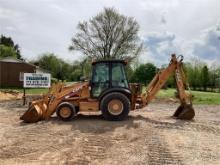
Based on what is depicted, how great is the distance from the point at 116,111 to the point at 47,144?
12.4 feet

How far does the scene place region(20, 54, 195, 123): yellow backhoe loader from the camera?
1305cm

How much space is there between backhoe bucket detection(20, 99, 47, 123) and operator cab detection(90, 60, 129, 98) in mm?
1909

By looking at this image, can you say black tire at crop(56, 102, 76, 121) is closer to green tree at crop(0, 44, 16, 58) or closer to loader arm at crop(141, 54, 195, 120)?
loader arm at crop(141, 54, 195, 120)

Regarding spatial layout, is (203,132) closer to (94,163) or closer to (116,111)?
(116,111)

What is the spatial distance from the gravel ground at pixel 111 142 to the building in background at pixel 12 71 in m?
38.3

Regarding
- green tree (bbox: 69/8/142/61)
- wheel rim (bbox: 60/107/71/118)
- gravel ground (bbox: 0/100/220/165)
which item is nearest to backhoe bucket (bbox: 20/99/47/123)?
gravel ground (bbox: 0/100/220/165)

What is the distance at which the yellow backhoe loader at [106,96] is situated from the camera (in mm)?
13054

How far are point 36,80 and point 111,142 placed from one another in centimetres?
1177

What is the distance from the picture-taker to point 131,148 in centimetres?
912

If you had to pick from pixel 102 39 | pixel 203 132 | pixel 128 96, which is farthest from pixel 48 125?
pixel 102 39

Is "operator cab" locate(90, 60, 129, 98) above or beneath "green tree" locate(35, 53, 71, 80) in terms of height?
beneath

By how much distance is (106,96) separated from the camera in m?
13.1

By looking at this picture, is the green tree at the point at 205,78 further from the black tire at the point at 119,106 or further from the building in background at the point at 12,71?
the black tire at the point at 119,106

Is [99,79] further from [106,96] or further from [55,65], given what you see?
[55,65]
